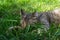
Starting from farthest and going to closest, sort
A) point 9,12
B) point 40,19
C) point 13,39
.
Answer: point 9,12
point 40,19
point 13,39

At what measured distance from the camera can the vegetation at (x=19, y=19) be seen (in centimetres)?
549

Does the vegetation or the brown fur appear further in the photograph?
the brown fur

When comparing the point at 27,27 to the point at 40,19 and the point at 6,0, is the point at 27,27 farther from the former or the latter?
the point at 6,0

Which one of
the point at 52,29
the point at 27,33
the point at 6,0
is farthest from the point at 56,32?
the point at 6,0

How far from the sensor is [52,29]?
5699 millimetres

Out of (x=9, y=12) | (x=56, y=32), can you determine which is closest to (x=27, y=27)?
(x=56, y=32)

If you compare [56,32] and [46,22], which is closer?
→ [56,32]

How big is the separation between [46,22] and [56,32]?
65 cm

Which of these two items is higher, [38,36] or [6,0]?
[6,0]

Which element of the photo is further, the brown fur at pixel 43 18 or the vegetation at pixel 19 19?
the brown fur at pixel 43 18

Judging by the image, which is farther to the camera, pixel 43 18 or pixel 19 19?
pixel 19 19

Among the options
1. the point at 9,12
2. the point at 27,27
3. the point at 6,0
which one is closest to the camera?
the point at 27,27

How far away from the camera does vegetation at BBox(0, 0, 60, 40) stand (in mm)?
5492

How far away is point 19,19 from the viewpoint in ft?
21.1
